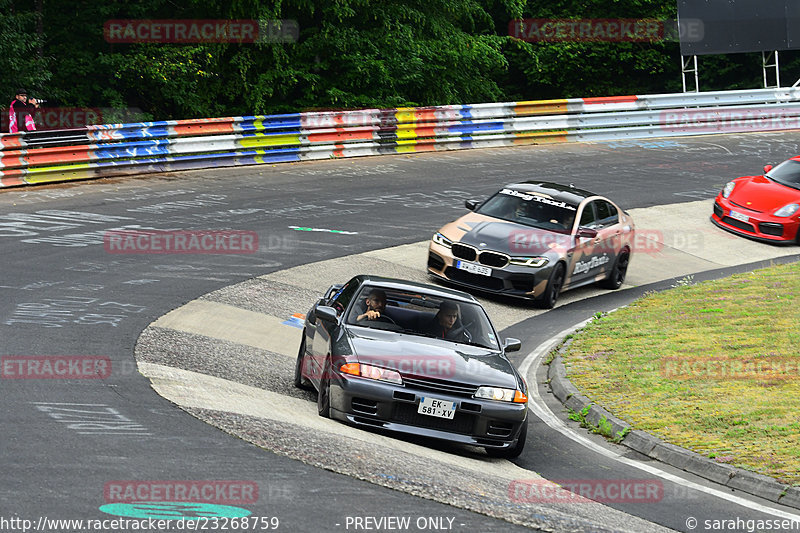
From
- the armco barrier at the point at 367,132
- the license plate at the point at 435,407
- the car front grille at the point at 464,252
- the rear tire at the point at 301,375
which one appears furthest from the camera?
the armco barrier at the point at 367,132

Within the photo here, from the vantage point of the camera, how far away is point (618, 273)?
18500 millimetres

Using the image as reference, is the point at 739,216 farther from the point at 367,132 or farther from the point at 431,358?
the point at 431,358

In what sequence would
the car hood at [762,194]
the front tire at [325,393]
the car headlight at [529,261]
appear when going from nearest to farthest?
the front tire at [325,393] < the car headlight at [529,261] < the car hood at [762,194]

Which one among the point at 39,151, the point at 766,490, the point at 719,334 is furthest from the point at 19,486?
the point at 39,151

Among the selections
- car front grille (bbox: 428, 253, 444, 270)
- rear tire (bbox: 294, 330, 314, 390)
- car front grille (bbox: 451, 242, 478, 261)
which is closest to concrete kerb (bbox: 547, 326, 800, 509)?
rear tire (bbox: 294, 330, 314, 390)

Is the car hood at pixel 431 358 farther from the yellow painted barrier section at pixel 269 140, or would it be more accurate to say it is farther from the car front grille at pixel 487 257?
the yellow painted barrier section at pixel 269 140

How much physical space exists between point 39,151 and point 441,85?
14906 mm

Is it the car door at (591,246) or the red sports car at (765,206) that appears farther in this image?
the red sports car at (765,206)

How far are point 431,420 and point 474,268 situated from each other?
7.03 m

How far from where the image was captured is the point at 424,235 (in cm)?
1978

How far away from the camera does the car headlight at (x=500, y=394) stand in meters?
9.59

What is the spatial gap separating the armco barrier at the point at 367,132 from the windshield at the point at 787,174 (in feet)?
27.5

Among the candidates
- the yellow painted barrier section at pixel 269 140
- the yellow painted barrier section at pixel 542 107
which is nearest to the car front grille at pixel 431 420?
the yellow painted barrier section at pixel 269 140

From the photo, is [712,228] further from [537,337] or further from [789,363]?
[789,363]
